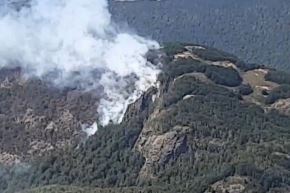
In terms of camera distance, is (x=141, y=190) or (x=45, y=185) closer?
(x=141, y=190)

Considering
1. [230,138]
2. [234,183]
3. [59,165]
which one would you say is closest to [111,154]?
[59,165]

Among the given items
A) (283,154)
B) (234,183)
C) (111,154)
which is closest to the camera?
(234,183)

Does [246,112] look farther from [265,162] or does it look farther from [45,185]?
[45,185]

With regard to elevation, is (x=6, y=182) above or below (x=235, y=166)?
below

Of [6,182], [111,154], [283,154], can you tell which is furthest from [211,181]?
[6,182]

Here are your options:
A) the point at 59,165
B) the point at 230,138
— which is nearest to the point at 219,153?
the point at 230,138

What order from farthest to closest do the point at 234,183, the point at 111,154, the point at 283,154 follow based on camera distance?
the point at 111,154, the point at 283,154, the point at 234,183

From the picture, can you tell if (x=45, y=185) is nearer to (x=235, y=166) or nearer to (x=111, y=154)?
(x=111, y=154)

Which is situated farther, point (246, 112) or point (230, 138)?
point (246, 112)
